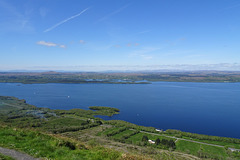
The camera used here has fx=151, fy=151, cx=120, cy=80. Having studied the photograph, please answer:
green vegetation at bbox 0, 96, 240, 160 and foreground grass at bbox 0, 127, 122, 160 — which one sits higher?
foreground grass at bbox 0, 127, 122, 160

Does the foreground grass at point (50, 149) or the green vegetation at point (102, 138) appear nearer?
the foreground grass at point (50, 149)

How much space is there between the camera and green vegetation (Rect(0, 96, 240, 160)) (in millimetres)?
4371

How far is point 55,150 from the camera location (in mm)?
4215

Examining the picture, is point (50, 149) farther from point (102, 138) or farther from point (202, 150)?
point (202, 150)

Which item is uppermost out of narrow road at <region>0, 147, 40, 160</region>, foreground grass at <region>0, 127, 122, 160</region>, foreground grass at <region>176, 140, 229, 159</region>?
narrow road at <region>0, 147, 40, 160</region>

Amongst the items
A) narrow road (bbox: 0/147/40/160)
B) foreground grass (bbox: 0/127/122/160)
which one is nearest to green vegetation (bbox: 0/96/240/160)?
foreground grass (bbox: 0/127/122/160)

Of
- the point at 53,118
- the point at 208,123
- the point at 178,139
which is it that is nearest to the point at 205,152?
the point at 178,139

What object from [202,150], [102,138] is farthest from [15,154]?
[202,150]

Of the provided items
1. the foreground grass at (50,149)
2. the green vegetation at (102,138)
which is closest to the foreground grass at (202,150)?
the green vegetation at (102,138)

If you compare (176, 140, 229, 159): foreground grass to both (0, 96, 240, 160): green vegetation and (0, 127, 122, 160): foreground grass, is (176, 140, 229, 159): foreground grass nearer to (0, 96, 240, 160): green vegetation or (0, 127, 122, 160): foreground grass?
(0, 96, 240, 160): green vegetation

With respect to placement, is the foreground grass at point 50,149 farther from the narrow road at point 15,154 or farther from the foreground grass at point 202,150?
the foreground grass at point 202,150

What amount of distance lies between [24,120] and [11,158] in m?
33.7

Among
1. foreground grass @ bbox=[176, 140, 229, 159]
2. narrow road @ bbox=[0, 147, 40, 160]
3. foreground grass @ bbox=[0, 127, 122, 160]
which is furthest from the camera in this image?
foreground grass @ bbox=[176, 140, 229, 159]

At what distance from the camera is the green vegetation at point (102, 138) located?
14.3 ft
